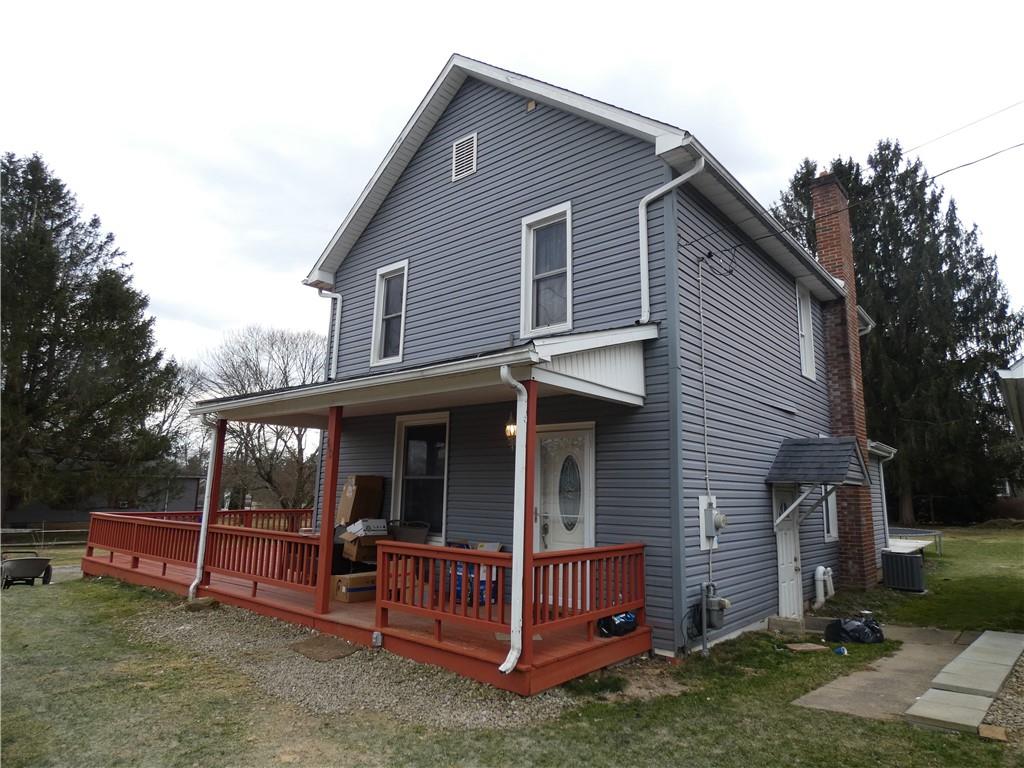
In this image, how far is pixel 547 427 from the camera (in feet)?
24.0

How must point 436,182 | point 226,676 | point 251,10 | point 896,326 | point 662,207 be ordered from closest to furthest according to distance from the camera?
point 226,676 < point 662,207 < point 251,10 < point 436,182 < point 896,326

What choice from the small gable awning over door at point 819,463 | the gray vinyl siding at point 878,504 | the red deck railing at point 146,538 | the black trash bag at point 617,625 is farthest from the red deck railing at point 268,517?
the gray vinyl siding at point 878,504

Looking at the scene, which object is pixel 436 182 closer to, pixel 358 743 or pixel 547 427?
pixel 547 427

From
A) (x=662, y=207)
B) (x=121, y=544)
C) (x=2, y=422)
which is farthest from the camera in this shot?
(x=2, y=422)

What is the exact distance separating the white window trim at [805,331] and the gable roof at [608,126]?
0.22 meters

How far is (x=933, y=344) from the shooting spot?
1063 inches

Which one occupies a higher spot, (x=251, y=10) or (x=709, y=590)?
(x=251, y=10)

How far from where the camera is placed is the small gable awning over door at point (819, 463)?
762cm

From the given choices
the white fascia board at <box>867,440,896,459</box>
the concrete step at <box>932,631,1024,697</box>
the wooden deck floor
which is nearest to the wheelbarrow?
the wooden deck floor

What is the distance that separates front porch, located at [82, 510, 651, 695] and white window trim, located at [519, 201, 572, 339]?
3.04 meters

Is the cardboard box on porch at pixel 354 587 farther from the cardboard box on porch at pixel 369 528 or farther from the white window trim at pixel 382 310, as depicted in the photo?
the white window trim at pixel 382 310

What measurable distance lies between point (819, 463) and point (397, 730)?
653cm

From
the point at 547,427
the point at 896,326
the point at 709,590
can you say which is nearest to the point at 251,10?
the point at 547,427

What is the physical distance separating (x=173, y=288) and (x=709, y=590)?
2973 cm
